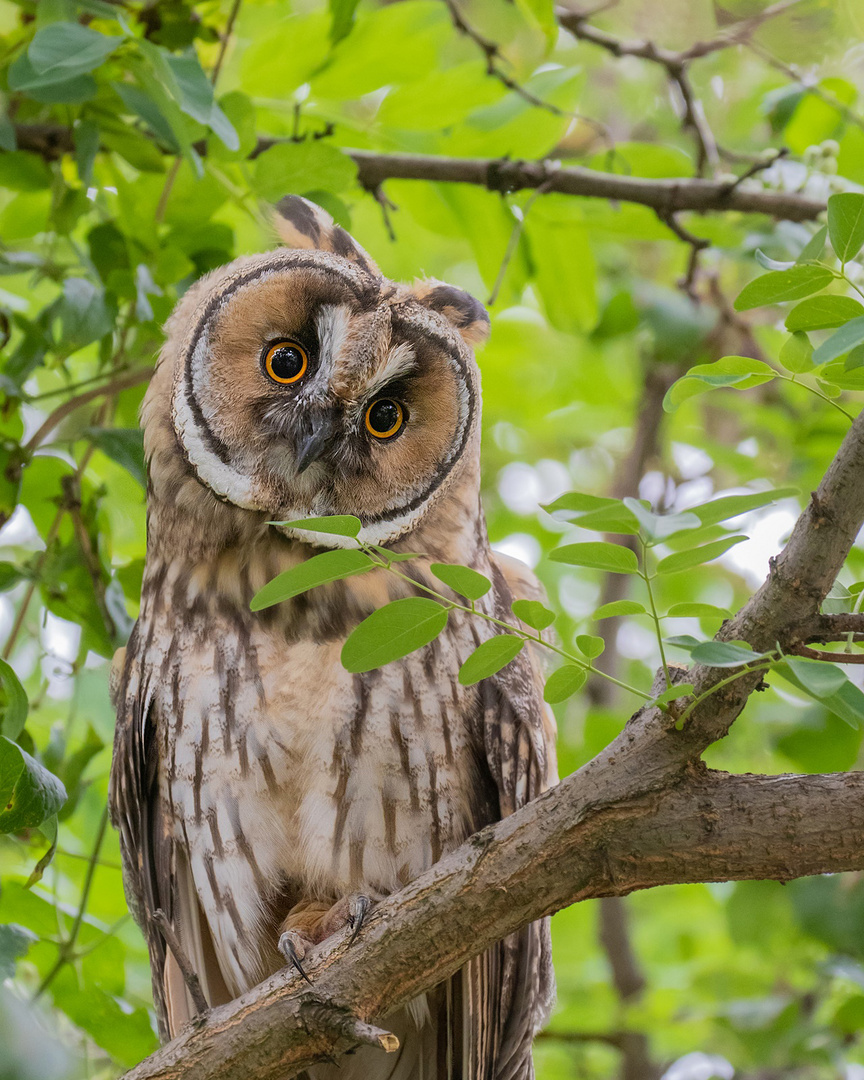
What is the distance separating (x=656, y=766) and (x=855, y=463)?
0.42 meters

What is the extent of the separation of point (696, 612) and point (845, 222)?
46 cm

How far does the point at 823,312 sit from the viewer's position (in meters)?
1.25

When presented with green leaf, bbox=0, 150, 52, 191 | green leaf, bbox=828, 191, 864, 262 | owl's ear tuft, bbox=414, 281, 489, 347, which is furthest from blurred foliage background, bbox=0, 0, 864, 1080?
owl's ear tuft, bbox=414, 281, 489, 347

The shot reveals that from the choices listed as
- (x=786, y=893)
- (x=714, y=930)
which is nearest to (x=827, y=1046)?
(x=786, y=893)

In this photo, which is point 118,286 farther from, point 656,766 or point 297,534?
point 656,766

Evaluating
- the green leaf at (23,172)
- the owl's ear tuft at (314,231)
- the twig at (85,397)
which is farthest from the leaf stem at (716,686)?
the green leaf at (23,172)

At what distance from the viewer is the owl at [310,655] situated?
1.85 meters

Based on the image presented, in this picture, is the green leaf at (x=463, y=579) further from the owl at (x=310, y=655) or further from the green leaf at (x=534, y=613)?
the owl at (x=310, y=655)

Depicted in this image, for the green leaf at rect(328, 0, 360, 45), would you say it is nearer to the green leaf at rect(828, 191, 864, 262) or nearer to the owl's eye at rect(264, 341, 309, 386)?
the owl's eye at rect(264, 341, 309, 386)

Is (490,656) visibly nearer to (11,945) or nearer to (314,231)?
(11,945)

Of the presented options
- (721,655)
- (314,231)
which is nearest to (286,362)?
(314,231)

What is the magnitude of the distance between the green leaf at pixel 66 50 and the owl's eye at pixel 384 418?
67cm

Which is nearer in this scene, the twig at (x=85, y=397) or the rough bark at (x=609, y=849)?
the rough bark at (x=609, y=849)

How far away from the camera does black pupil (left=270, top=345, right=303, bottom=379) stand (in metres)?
1.86
